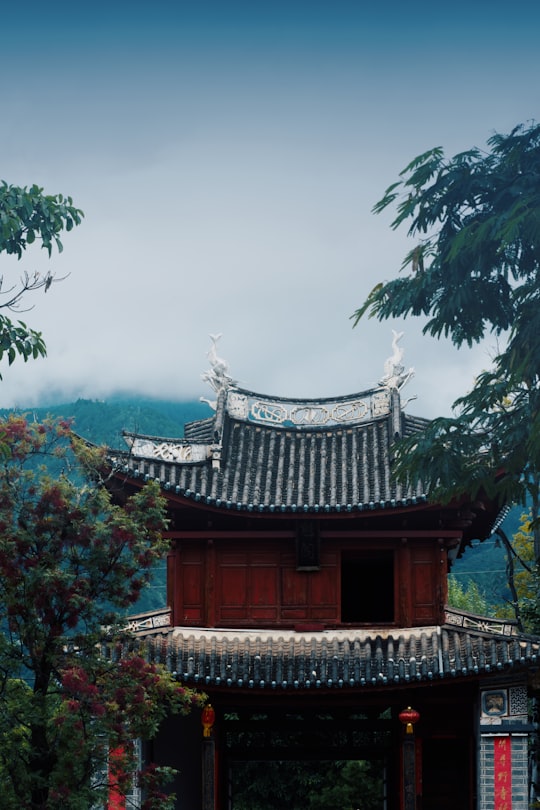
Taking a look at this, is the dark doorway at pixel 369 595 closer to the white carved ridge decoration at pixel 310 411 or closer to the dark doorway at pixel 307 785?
the white carved ridge decoration at pixel 310 411

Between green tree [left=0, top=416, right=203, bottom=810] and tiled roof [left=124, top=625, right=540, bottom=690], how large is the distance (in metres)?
3.58

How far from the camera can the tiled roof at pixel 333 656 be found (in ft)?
56.7

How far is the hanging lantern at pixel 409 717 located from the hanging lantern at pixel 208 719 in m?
2.73

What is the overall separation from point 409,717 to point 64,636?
22.2 ft

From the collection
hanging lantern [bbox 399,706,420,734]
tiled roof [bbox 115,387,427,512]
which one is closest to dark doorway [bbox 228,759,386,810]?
tiled roof [bbox 115,387,427,512]

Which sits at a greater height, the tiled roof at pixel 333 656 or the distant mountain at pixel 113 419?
the distant mountain at pixel 113 419

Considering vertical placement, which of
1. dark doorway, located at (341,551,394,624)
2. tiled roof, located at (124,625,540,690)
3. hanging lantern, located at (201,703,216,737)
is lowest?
hanging lantern, located at (201,703,216,737)

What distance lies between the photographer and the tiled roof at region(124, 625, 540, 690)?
680 inches

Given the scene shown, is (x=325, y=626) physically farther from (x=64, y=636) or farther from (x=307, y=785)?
(x=307, y=785)

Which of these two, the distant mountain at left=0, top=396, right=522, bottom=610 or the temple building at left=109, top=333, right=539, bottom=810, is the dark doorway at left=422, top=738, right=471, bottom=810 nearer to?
the temple building at left=109, top=333, right=539, bottom=810

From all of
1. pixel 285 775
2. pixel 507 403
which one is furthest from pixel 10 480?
pixel 285 775

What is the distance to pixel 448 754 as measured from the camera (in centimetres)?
1984

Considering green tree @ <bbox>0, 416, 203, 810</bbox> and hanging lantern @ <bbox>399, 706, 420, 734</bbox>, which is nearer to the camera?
green tree @ <bbox>0, 416, 203, 810</bbox>

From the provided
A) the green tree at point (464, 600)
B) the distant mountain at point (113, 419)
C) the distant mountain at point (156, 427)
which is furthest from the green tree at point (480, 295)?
the distant mountain at point (113, 419)
